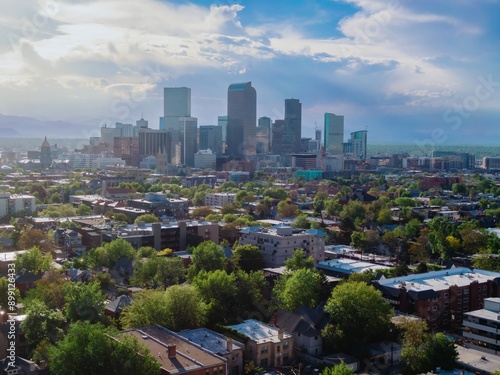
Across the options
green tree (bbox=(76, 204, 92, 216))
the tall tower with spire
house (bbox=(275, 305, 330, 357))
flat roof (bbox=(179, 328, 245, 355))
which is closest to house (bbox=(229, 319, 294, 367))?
house (bbox=(275, 305, 330, 357))

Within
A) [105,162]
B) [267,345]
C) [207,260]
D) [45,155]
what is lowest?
[267,345]

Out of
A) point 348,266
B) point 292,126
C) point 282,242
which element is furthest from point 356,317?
point 292,126

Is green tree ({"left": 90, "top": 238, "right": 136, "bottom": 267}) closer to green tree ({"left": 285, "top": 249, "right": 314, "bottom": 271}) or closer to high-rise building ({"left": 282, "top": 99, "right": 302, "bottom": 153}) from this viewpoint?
green tree ({"left": 285, "top": 249, "right": 314, "bottom": 271})

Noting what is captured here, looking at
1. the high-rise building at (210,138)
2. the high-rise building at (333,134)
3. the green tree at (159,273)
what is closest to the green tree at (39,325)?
the green tree at (159,273)

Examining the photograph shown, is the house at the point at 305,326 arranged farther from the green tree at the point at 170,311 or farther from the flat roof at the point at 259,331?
the green tree at the point at 170,311

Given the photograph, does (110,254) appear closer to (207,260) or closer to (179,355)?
(207,260)

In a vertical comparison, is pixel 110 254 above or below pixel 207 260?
below

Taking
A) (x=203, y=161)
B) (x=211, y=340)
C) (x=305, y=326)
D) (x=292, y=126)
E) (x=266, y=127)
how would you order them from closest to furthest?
(x=211, y=340), (x=305, y=326), (x=203, y=161), (x=292, y=126), (x=266, y=127)
